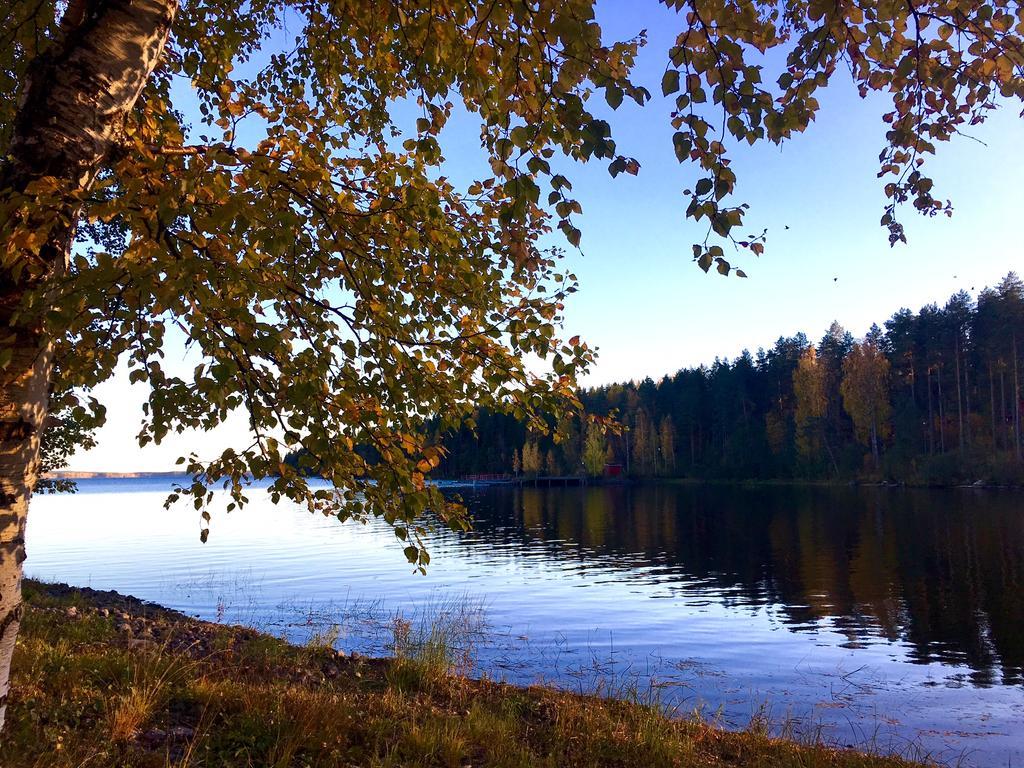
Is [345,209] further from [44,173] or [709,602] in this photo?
[709,602]

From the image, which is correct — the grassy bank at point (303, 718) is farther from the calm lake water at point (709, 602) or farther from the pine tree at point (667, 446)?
the pine tree at point (667, 446)

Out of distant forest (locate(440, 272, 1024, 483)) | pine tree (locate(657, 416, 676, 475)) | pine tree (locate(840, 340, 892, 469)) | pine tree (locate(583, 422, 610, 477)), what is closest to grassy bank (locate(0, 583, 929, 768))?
distant forest (locate(440, 272, 1024, 483))

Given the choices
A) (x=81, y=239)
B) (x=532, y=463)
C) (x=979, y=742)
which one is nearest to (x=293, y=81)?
(x=81, y=239)

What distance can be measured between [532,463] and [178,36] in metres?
128

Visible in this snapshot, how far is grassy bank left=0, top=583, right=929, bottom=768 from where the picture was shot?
5.42m

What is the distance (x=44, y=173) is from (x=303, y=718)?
5.14 meters

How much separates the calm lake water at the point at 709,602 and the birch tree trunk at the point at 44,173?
33.5ft

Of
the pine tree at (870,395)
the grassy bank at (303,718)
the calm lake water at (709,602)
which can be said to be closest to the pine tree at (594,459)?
the pine tree at (870,395)

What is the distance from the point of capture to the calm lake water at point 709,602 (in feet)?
39.0

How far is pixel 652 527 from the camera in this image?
44.5 metres

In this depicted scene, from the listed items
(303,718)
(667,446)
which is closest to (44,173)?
(303,718)

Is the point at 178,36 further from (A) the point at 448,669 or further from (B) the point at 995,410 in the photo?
(B) the point at 995,410

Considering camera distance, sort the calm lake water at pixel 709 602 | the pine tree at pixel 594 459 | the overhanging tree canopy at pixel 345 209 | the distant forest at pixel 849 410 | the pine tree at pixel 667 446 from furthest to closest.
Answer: the pine tree at pixel 594 459 < the pine tree at pixel 667 446 < the distant forest at pixel 849 410 < the calm lake water at pixel 709 602 < the overhanging tree canopy at pixel 345 209

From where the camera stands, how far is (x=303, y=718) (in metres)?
6.24
